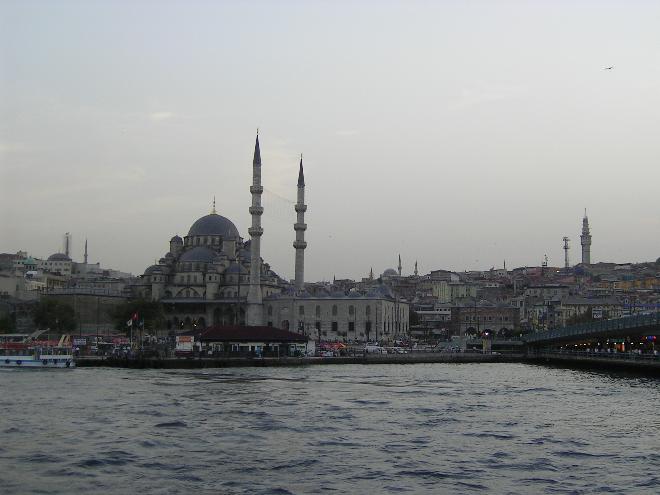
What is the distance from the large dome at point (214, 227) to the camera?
99750 millimetres

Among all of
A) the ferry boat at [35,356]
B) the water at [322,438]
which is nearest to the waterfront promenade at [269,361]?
the ferry boat at [35,356]

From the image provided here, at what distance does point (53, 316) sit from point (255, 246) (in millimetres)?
18685

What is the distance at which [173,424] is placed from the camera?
987 inches

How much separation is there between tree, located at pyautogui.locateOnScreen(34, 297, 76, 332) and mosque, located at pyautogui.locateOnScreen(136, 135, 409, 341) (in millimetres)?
14169

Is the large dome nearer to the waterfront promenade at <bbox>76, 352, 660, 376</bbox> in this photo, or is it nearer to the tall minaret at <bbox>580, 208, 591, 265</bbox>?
the waterfront promenade at <bbox>76, 352, 660, 376</bbox>

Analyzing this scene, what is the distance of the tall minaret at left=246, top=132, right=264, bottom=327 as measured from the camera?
265 ft

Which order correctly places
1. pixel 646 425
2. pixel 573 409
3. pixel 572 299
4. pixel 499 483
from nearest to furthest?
pixel 499 483 < pixel 646 425 < pixel 573 409 < pixel 572 299

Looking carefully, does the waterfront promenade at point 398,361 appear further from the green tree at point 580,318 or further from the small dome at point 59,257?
the small dome at point 59,257

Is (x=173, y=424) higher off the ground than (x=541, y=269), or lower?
lower

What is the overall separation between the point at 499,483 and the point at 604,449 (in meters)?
5.23

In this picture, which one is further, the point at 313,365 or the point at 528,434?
the point at 313,365

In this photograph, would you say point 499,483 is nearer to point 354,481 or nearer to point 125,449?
point 354,481

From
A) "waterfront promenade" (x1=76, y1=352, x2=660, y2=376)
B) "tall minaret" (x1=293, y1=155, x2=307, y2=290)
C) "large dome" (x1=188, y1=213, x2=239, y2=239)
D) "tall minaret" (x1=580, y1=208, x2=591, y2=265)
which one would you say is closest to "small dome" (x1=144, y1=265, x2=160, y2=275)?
"large dome" (x1=188, y1=213, x2=239, y2=239)

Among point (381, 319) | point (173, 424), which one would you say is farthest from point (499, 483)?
point (381, 319)
